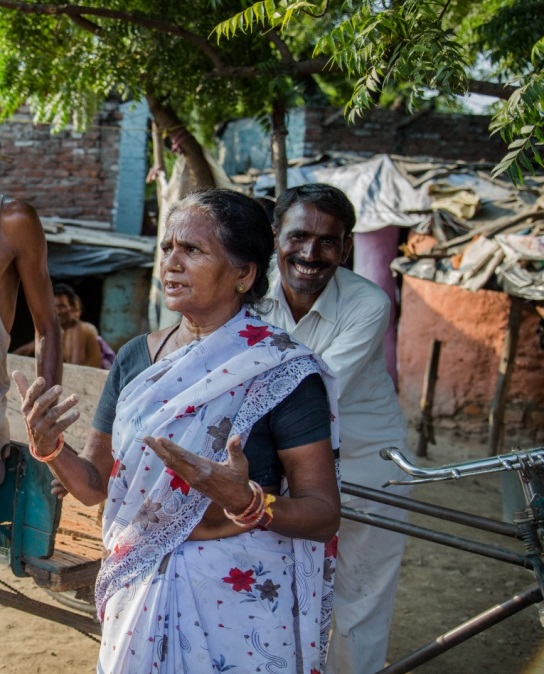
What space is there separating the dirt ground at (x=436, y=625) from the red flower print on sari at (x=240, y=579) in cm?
242

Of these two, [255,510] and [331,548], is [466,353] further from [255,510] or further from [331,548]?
[255,510]

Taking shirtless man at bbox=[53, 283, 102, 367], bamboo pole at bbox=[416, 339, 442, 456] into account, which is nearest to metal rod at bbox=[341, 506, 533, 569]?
shirtless man at bbox=[53, 283, 102, 367]

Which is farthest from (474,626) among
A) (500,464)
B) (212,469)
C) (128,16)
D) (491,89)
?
(128,16)

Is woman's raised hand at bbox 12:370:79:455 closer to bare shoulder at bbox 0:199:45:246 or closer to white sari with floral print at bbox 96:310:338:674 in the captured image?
white sari with floral print at bbox 96:310:338:674

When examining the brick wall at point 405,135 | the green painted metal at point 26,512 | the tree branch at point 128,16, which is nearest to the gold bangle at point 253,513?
the green painted metal at point 26,512

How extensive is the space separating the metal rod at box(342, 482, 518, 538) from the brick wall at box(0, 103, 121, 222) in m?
9.77

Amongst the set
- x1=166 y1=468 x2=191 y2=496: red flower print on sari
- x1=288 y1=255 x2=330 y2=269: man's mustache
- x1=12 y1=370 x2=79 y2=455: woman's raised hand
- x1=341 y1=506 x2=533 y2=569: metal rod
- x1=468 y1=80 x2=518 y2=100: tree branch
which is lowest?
x1=341 y1=506 x2=533 y2=569: metal rod

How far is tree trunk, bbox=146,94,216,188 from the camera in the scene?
757 centimetres

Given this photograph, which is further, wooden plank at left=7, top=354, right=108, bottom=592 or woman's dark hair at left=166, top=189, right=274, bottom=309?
wooden plank at left=7, top=354, right=108, bottom=592

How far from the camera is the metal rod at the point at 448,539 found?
107 inches

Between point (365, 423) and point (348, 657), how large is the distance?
0.95 metres

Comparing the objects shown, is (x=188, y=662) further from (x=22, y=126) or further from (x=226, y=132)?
(x=226, y=132)

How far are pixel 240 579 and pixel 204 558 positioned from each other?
0.10 meters

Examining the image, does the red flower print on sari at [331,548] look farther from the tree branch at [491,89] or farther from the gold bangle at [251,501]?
the tree branch at [491,89]
